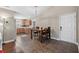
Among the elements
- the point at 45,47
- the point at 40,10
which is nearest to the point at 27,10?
the point at 40,10

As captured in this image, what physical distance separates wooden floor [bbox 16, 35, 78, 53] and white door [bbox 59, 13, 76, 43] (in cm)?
13

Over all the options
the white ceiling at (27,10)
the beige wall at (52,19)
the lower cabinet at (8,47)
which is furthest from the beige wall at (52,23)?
the lower cabinet at (8,47)

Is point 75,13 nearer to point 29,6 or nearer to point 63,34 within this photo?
point 63,34

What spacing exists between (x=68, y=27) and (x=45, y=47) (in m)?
0.67

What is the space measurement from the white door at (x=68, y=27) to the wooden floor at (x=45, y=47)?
0.13m

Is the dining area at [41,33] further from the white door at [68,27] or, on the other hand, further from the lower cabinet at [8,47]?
the lower cabinet at [8,47]

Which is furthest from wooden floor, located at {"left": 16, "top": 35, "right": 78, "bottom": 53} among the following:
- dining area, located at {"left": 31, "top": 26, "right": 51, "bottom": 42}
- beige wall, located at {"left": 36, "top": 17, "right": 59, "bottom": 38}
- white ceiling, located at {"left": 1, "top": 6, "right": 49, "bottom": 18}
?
white ceiling, located at {"left": 1, "top": 6, "right": 49, "bottom": 18}

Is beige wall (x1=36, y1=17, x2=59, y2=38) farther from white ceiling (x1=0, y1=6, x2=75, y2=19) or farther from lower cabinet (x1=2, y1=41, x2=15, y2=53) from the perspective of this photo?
lower cabinet (x1=2, y1=41, x2=15, y2=53)

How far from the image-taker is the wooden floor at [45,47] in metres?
2.03

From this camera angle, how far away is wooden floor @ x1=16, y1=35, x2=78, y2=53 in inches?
79.9

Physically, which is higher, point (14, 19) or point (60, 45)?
point (14, 19)
